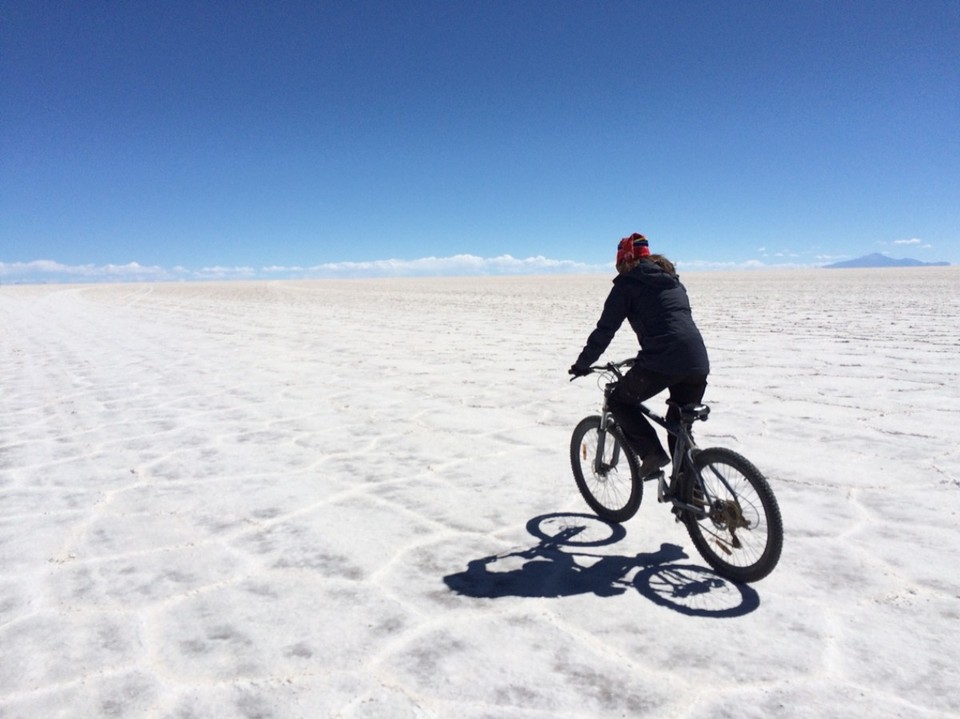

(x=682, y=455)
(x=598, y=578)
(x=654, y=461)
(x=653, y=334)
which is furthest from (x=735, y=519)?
(x=653, y=334)

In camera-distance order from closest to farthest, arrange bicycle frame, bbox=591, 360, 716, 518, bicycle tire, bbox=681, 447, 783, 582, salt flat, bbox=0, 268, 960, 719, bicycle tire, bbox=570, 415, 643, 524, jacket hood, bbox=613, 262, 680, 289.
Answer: salt flat, bbox=0, 268, 960, 719, bicycle tire, bbox=681, 447, 783, 582, bicycle frame, bbox=591, 360, 716, 518, jacket hood, bbox=613, 262, 680, 289, bicycle tire, bbox=570, 415, 643, 524

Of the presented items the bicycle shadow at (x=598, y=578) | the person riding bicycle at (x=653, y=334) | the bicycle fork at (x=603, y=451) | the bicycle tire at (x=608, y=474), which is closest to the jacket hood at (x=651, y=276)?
the person riding bicycle at (x=653, y=334)

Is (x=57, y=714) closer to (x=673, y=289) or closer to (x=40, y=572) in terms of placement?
(x=40, y=572)

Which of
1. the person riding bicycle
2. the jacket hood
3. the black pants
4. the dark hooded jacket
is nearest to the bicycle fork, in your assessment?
the black pants

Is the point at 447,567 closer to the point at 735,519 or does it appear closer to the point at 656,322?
the point at 735,519

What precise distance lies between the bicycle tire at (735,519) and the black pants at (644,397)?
33 cm

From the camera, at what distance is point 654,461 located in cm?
346

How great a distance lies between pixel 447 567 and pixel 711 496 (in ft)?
4.65

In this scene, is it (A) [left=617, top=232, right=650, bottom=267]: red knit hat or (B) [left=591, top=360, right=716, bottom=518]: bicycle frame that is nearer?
(B) [left=591, top=360, right=716, bottom=518]: bicycle frame

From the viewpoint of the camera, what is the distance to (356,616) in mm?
2840

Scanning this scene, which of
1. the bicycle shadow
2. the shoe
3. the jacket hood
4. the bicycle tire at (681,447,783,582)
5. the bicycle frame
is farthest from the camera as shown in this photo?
the shoe

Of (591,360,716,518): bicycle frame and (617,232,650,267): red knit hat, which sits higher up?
(617,232,650,267): red knit hat

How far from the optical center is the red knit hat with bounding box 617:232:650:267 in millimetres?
3395

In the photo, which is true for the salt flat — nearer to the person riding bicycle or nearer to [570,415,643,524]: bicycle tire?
[570,415,643,524]: bicycle tire
